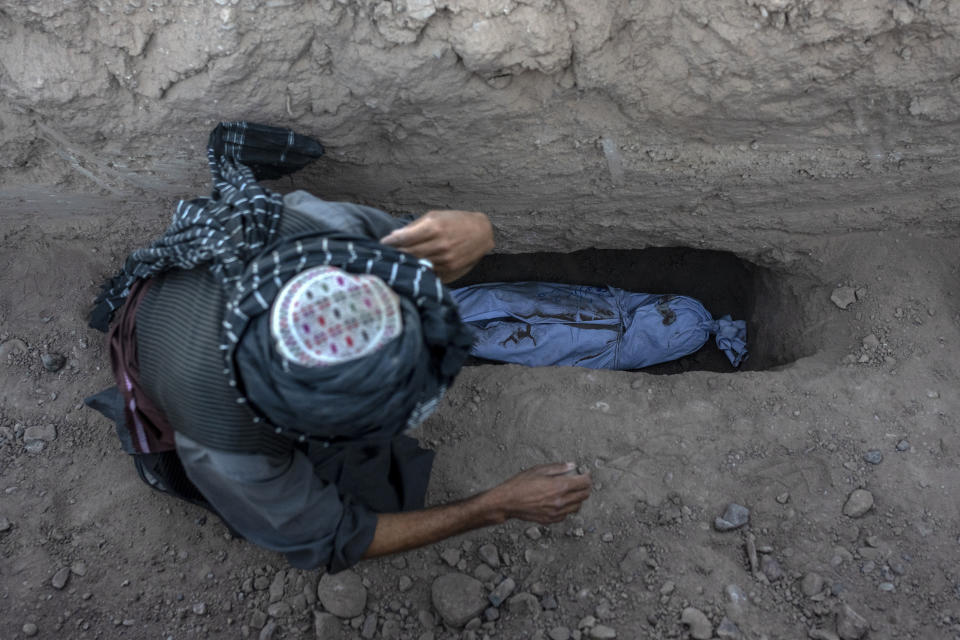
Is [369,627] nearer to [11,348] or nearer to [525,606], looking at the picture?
[525,606]

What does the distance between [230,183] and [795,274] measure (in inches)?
75.1

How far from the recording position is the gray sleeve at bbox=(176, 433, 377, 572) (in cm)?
150

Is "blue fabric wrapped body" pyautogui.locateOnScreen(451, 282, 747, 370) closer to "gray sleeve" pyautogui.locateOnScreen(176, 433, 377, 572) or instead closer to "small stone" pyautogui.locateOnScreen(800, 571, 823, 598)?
"small stone" pyautogui.locateOnScreen(800, 571, 823, 598)

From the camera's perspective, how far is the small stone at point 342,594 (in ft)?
6.10

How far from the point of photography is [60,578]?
1.87 meters

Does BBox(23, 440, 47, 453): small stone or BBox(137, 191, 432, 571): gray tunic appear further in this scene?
BBox(23, 440, 47, 453): small stone

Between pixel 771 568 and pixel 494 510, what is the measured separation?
0.74 m

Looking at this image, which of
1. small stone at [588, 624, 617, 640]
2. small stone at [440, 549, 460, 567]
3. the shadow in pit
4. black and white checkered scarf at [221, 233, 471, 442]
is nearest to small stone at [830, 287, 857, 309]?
the shadow in pit

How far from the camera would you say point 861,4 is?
173 centimetres

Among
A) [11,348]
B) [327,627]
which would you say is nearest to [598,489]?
[327,627]

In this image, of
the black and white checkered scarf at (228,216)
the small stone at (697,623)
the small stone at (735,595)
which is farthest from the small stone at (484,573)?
the black and white checkered scarf at (228,216)

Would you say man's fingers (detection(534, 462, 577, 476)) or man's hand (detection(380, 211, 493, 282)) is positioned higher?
man's hand (detection(380, 211, 493, 282))

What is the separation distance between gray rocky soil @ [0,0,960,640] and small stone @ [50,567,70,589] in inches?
0.6

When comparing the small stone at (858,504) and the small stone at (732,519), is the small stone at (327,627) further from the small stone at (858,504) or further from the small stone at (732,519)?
the small stone at (858,504)
